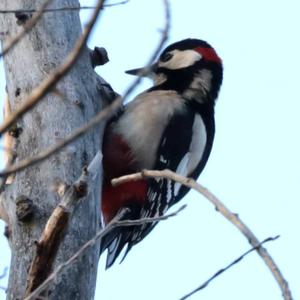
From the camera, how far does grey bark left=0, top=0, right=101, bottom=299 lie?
290cm

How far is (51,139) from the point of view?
323 centimetres

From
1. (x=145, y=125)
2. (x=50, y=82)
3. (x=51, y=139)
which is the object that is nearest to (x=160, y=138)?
(x=145, y=125)

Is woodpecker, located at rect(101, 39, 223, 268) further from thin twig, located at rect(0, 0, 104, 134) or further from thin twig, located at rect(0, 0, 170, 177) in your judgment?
thin twig, located at rect(0, 0, 104, 134)

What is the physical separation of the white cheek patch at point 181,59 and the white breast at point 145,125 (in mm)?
420

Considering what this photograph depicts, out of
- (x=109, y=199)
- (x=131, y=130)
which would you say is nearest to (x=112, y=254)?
(x=109, y=199)

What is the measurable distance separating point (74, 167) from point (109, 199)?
3.10 feet

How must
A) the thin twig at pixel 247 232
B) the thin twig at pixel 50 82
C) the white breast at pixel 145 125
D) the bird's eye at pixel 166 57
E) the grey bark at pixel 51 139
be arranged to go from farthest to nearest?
the bird's eye at pixel 166 57, the white breast at pixel 145 125, the grey bark at pixel 51 139, the thin twig at pixel 247 232, the thin twig at pixel 50 82

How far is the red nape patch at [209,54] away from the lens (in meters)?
4.84

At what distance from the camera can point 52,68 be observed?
3.46 meters

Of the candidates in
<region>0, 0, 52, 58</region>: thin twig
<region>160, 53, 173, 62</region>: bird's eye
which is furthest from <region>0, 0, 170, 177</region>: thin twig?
<region>160, 53, 173, 62</region>: bird's eye

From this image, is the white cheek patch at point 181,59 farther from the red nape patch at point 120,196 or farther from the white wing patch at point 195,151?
the red nape patch at point 120,196

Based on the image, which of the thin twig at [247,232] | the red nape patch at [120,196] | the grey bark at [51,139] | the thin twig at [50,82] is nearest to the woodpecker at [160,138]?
the red nape patch at [120,196]

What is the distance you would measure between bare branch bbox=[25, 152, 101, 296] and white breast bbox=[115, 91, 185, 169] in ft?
5.70

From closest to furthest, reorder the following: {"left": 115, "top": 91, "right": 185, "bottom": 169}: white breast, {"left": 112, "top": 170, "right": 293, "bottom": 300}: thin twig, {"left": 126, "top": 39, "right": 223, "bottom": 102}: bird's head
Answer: {"left": 112, "top": 170, "right": 293, "bottom": 300}: thin twig, {"left": 115, "top": 91, "right": 185, "bottom": 169}: white breast, {"left": 126, "top": 39, "right": 223, "bottom": 102}: bird's head
